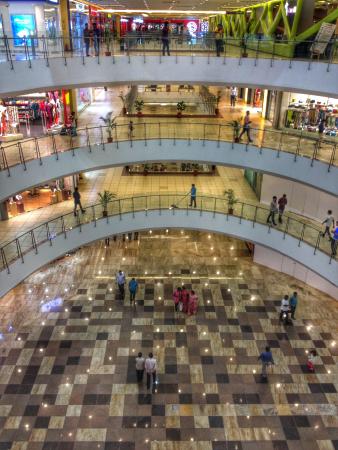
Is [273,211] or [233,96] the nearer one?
[273,211]

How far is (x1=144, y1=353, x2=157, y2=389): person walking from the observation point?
33.0 feet

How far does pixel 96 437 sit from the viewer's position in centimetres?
925

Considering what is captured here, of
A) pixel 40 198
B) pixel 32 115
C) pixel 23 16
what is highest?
pixel 23 16

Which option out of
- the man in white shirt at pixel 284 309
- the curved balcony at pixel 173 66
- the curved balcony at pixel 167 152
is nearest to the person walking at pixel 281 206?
the curved balcony at pixel 167 152

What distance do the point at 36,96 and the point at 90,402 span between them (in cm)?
1160

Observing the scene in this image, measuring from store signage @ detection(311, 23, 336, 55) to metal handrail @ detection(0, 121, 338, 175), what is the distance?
102 inches

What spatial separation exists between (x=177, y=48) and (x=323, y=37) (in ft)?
15.0

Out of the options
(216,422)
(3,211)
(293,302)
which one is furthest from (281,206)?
(3,211)

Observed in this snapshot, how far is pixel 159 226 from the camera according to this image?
49.3ft

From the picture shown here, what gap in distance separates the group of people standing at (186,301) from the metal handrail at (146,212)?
323 cm

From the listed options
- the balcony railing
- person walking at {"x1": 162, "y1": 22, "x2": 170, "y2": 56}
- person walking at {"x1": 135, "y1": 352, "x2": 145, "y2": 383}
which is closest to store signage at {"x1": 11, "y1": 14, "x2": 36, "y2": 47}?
the balcony railing

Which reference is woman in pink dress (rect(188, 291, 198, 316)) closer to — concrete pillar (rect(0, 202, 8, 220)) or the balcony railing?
concrete pillar (rect(0, 202, 8, 220))

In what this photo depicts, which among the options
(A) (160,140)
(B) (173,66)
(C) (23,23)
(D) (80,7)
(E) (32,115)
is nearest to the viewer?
(C) (23,23)

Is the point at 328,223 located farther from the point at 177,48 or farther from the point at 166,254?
the point at 177,48
